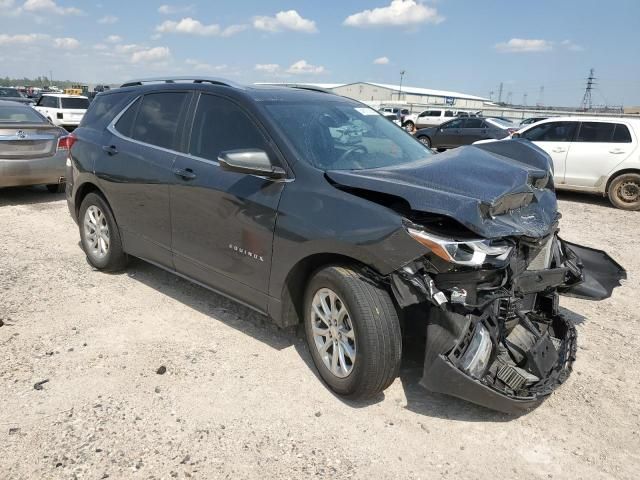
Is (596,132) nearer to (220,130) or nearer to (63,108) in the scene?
(220,130)

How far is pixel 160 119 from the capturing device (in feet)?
14.5

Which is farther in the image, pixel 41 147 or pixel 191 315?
pixel 41 147

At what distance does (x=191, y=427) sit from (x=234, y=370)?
25.4 inches

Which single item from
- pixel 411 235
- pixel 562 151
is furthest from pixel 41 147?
pixel 562 151

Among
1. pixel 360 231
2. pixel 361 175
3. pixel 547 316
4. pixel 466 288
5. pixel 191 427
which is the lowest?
pixel 191 427

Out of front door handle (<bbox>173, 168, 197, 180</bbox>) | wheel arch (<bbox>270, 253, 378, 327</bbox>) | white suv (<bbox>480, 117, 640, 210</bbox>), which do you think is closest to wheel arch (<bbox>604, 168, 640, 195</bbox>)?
white suv (<bbox>480, 117, 640, 210</bbox>)

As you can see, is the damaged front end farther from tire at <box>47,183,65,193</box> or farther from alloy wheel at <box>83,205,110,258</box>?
tire at <box>47,183,65,193</box>

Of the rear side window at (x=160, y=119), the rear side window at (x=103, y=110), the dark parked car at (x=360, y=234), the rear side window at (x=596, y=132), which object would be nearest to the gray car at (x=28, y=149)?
the rear side window at (x=103, y=110)

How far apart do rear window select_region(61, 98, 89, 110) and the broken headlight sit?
21.0 metres

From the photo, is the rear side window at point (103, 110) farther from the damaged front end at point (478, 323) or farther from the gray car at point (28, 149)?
the damaged front end at point (478, 323)

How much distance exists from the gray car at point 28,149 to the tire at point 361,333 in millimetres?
6295

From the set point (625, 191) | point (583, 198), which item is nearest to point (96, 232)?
point (625, 191)

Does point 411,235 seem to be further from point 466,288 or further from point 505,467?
point 505,467

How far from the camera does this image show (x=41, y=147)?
827 cm
